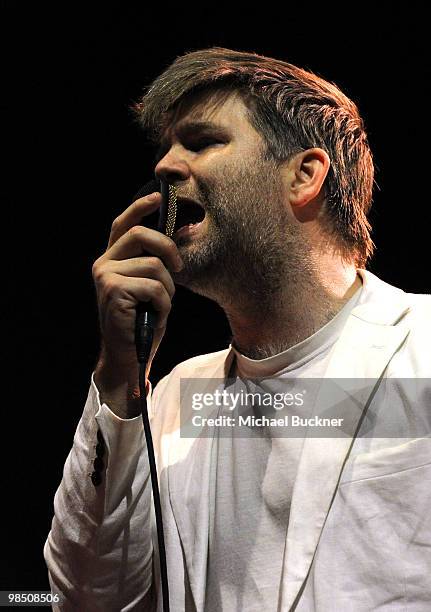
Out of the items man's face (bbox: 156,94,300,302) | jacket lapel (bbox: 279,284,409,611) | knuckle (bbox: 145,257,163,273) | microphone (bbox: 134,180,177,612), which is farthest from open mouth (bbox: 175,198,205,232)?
jacket lapel (bbox: 279,284,409,611)

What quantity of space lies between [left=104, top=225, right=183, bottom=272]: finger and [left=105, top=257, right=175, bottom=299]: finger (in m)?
0.02

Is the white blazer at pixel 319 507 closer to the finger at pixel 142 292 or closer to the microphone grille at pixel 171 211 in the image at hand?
the finger at pixel 142 292

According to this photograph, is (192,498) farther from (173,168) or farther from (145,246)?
(173,168)

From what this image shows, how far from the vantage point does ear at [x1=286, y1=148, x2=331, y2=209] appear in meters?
1.66

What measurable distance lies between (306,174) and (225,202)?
0.69ft

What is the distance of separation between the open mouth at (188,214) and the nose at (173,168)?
0.05m

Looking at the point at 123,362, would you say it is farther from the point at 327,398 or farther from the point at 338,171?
the point at 338,171

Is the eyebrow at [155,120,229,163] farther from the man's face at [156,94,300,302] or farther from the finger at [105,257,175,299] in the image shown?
the finger at [105,257,175,299]

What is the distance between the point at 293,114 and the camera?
5.57 ft

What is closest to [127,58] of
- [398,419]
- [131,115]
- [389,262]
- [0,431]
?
[131,115]

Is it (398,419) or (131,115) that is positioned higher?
(131,115)

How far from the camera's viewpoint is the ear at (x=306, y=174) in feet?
Result: 5.45

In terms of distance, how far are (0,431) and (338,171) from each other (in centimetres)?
93

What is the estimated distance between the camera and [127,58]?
198cm
